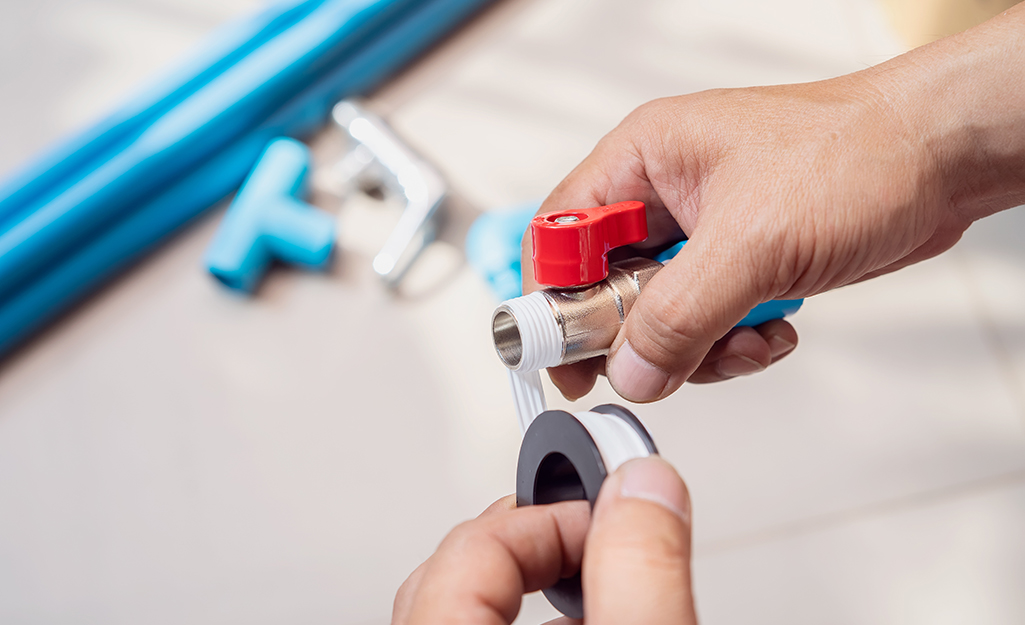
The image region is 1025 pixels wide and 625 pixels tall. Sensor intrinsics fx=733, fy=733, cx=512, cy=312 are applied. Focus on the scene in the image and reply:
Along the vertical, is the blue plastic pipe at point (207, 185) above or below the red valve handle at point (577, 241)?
above

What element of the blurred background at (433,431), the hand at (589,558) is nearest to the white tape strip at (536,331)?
the hand at (589,558)

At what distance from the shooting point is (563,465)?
573 mm

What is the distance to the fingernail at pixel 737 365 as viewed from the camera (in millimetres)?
781

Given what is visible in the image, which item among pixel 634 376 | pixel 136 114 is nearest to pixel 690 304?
pixel 634 376

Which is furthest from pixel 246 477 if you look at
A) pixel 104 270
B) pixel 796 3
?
pixel 796 3

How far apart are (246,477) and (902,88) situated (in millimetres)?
861

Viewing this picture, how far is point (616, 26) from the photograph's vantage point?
4.35 ft

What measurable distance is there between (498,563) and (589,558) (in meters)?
0.06

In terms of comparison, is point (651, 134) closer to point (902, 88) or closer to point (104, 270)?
point (902, 88)

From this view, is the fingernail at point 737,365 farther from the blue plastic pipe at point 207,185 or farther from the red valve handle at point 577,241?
the blue plastic pipe at point 207,185

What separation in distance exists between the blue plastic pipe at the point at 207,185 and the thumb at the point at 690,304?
0.83 meters

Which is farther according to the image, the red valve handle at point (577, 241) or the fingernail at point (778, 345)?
the fingernail at point (778, 345)

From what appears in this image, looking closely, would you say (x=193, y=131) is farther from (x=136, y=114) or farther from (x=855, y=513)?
(x=855, y=513)

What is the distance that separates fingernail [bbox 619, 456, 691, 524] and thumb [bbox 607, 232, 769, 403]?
0.50 feet
